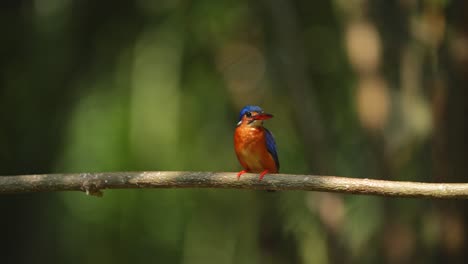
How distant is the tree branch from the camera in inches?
139

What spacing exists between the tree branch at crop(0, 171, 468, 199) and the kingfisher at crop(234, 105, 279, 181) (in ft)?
4.96

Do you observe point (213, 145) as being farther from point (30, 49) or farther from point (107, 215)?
point (30, 49)

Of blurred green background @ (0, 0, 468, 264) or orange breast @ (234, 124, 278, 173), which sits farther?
blurred green background @ (0, 0, 468, 264)

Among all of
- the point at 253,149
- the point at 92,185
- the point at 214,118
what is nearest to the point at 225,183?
the point at 92,185

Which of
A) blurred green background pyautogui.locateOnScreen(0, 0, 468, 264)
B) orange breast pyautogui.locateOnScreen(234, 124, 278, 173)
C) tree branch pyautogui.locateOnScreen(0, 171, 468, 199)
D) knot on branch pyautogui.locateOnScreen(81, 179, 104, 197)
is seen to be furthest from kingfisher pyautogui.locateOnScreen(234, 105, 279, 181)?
knot on branch pyautogui.locateOnScreen(81, 179, 104, 197)

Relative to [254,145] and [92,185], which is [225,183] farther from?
[254,145]

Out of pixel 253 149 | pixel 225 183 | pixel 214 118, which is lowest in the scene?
pixel 225 183

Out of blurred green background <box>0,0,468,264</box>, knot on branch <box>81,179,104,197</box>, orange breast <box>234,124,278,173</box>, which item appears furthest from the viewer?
blurred green background <box>0,0,468,264</box>

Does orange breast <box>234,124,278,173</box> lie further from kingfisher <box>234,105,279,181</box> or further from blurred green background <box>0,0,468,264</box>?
blurred green background <box>0,0,468,264</box>

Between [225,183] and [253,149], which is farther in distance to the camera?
[253,149]

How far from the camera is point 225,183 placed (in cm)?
391

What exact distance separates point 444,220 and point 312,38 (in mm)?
3683

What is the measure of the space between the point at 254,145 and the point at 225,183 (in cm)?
176

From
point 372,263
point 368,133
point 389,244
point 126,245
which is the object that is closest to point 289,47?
point 368,133
